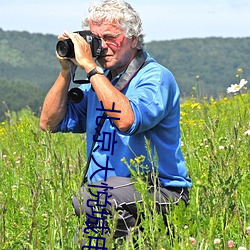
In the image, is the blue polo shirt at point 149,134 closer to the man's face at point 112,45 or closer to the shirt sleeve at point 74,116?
the man's face at point 112,45

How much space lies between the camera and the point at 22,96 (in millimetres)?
128750

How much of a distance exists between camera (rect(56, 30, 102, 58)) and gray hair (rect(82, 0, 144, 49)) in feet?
0.34

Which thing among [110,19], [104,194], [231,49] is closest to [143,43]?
[110,19]

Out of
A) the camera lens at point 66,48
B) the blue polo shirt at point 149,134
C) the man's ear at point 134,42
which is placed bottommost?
the blue polo shirt at point 149,134

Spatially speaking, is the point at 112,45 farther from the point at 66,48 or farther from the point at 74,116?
the point at 74,116

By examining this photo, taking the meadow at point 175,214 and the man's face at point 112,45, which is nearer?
the meadow at point 175,214

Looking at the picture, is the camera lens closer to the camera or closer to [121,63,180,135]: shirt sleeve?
the camera

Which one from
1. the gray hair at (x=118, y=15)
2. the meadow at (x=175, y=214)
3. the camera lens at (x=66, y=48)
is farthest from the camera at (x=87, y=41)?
the meadow at (x=175, y=214)

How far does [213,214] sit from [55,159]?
24.0 inches

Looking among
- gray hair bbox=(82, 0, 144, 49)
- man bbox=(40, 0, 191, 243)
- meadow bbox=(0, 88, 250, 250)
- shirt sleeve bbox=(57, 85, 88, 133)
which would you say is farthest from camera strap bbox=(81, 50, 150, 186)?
shirt sleeve bbox=(57, 85, 88, 133)

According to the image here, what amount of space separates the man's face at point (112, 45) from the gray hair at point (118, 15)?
0.03 m

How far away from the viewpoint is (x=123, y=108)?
3039mm

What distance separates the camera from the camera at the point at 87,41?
3.28 m

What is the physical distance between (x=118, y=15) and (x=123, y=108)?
1.93 feet
